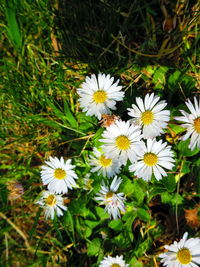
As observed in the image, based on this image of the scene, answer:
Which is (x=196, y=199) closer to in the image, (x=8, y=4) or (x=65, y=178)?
(x=65, y=178)

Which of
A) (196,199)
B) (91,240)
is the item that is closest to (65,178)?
(91,240)

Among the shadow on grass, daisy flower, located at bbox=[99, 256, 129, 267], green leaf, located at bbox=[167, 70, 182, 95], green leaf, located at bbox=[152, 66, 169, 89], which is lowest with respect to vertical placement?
daisy flower, located at bbox=[99, 256, 129, 267]

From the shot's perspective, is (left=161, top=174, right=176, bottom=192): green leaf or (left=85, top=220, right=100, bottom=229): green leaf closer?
(left=161, top=174, right=176, bottom=192): green leaf

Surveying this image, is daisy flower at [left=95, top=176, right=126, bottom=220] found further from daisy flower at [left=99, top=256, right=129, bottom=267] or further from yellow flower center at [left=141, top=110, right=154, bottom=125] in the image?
yellow flower center at [left=141, top=110, right=154, bottom=125]

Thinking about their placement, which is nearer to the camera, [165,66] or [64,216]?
[165,66]

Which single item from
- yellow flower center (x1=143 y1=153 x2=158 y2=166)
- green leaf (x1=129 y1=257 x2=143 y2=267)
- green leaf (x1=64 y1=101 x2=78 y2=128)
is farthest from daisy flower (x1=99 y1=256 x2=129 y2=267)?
green leaf (x1=64 y1=101 x2=78 y2=128)

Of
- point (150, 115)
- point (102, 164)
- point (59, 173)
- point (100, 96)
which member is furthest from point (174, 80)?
point (59, 173)
